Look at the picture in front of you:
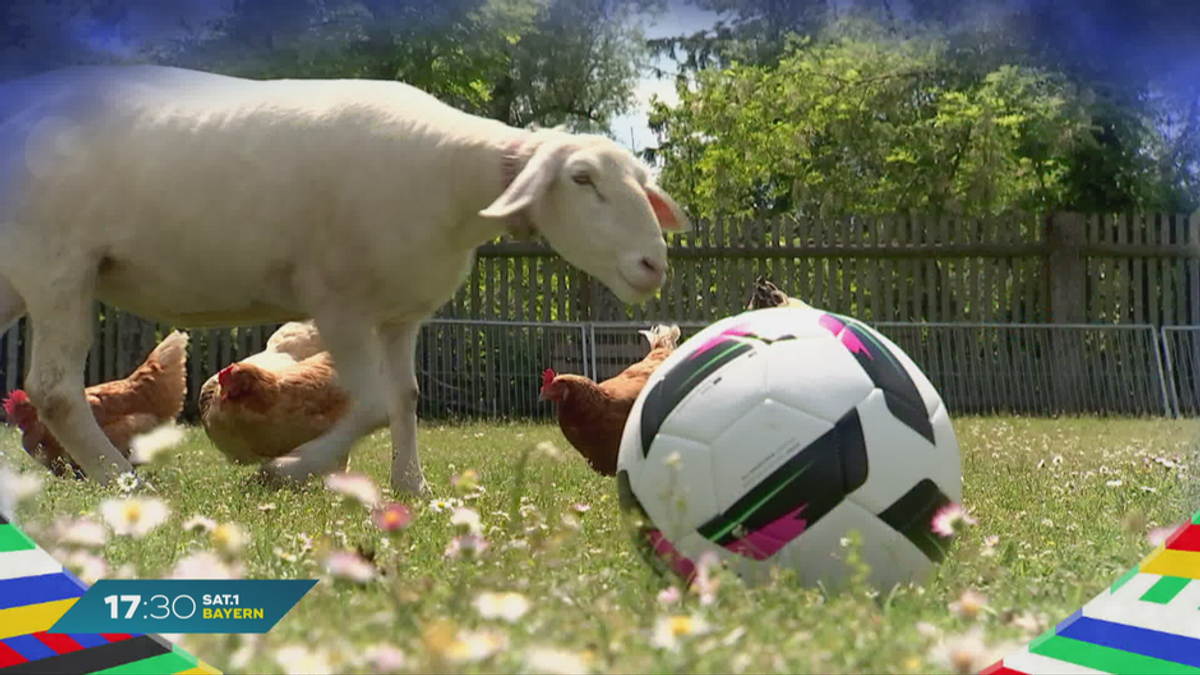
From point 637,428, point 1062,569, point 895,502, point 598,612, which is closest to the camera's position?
point 598,612

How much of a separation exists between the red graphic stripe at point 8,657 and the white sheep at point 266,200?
54 centimetres

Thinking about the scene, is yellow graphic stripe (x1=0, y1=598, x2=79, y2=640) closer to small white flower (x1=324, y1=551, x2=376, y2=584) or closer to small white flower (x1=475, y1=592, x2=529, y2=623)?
small white flower (x1=324, y1=551, x2=376, y2=584)

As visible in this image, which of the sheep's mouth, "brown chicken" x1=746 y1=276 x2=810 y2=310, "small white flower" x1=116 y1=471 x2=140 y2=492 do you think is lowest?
"small white flower" x1=116 y1=471 x2=140 y2=492

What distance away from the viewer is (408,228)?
234 centimetres

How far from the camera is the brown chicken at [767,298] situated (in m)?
2.26

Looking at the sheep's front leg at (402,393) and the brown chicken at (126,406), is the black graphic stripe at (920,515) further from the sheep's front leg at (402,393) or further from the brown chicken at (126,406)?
the brown chicken at (126,406)

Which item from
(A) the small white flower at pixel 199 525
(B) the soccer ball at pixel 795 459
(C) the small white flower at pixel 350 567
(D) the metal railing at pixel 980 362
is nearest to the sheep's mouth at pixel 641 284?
(D) the metal railing at pixel 980 362

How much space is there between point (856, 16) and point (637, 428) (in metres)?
0.74

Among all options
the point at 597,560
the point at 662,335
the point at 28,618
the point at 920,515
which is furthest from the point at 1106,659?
the point at 28,618

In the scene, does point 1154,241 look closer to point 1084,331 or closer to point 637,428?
point 1084,331

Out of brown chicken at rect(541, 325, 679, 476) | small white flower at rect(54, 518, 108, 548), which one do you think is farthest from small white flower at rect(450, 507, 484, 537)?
small white flower at rect(54, 518, 108, 548)

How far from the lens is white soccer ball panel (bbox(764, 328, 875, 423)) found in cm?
192

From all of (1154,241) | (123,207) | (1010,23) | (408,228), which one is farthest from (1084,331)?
(123,207)

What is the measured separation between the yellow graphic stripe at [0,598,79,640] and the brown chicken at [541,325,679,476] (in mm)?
900
